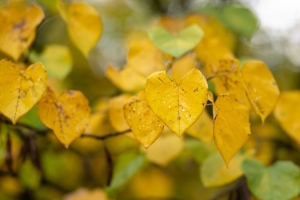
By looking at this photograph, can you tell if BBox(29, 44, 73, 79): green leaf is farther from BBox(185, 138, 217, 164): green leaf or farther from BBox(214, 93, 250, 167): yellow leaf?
BBox(214, 93, 250, 167): yellow leaf

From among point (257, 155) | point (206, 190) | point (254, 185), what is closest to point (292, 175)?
point (254, 185)

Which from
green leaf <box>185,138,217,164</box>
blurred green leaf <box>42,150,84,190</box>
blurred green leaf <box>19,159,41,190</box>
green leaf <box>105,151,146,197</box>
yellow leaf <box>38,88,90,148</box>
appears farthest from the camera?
blurred green leaf <box>42,150,84,190</box>

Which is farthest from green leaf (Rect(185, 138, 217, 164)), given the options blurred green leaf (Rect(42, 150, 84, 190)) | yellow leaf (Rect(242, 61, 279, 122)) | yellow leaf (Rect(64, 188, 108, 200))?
blurred green leaf (Rect(42, 150, 84, 190))

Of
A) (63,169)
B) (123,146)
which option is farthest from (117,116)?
(63,169)

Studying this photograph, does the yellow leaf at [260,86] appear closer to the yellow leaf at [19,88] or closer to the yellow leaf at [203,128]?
the yellow leaf at [203,128]

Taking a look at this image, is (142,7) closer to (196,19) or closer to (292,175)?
(196,19)

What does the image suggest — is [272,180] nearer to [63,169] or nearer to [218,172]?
[218,172]

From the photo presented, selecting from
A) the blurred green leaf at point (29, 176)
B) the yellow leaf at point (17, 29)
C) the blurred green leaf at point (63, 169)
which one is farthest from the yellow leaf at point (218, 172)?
the blurred green leaf at point (63, 169)
